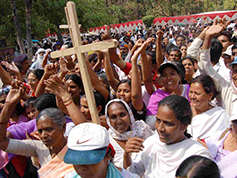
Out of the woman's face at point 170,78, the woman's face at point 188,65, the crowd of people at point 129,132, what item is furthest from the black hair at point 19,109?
the woman's face at point 188,65

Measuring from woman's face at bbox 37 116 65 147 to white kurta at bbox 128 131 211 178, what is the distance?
2.49 feet

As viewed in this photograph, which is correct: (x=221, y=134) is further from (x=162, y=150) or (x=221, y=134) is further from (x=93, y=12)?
(x=93, y=12)

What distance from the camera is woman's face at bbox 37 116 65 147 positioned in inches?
81.7

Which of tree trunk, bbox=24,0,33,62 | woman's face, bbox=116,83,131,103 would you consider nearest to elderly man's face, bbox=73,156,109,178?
woman's face, bbox=116,83,131,103

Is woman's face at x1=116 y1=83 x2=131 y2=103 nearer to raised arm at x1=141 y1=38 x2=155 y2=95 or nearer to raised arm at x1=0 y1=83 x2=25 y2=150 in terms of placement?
raised arm at x1=141 y1=38 x2=155 y2=95

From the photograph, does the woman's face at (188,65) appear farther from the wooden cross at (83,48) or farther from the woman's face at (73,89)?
the wooden cross at (83,48)

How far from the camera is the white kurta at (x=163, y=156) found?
177 cm

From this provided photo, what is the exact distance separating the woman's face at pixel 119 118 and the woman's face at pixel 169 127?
0.49 meters

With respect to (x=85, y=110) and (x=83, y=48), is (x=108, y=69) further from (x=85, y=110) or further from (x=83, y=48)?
(x=83, y=48)

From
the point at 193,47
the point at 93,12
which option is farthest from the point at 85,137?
the point at 93,12

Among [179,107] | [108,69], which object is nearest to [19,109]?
[108,69]

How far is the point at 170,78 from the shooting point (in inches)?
116

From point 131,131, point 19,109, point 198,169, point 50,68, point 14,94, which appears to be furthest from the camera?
point 19,109

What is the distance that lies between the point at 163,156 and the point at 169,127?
26cm
